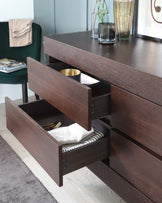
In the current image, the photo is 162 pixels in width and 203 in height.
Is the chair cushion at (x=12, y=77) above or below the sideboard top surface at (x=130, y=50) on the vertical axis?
below

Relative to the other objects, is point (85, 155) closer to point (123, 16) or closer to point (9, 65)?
point (123, 16)

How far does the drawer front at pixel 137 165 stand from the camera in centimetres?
107

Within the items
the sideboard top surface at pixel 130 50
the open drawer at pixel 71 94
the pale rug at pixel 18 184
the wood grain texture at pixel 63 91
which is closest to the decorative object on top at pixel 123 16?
the sideboard top surface at pixel 130 50

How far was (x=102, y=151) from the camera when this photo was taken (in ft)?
4.06

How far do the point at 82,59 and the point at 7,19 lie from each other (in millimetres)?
1414

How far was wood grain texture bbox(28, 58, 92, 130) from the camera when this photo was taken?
42.7 inches

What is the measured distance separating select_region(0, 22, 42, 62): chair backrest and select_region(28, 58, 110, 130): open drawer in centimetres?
96

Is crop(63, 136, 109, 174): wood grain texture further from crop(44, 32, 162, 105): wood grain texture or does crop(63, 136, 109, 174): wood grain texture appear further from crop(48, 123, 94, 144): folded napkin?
crop(44, 32, 162, 105): wood grain texture

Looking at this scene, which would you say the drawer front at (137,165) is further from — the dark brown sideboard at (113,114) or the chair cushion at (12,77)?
the chair cushion at (12,77)

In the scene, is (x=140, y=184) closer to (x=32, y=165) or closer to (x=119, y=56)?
(x=119, y=56)

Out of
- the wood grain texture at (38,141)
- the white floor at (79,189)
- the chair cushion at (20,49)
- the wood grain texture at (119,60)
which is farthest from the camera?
the chair cushion at (20,49)

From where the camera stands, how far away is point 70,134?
1.32m

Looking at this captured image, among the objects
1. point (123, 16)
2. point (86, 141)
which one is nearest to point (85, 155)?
point (86, 141)

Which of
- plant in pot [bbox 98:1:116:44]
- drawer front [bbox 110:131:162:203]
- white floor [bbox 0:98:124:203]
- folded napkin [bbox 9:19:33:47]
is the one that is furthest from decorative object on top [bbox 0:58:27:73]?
drawer front [bbox 110:131:162:203]
